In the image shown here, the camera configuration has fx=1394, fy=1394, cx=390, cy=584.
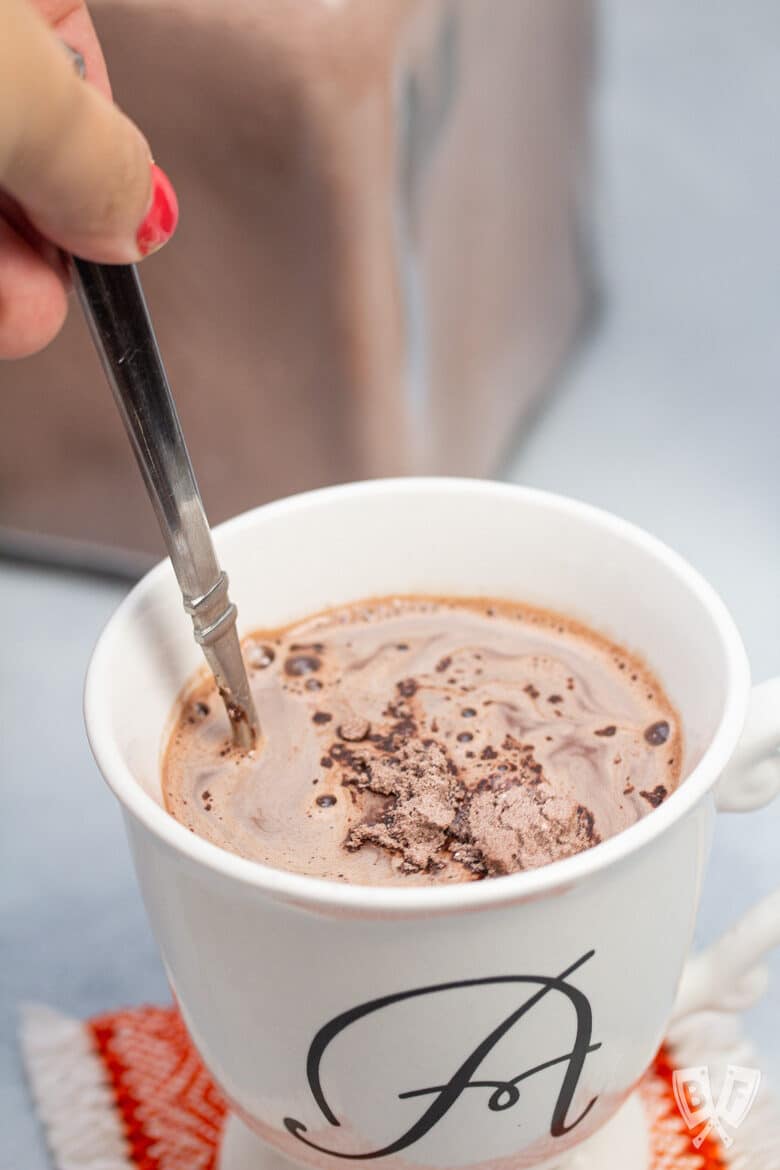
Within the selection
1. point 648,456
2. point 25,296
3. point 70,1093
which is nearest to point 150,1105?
point 70,1093

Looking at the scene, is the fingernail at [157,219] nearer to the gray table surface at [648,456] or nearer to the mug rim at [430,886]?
the mug rim at [430,886]

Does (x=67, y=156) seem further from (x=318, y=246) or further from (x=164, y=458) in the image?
(x=318, y=246)

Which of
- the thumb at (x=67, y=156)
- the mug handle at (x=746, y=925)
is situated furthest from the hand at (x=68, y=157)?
the mug handle at (x=746, y=925)

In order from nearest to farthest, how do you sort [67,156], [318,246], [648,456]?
1. [67,156]
2. [318,246]
3. [648,456]

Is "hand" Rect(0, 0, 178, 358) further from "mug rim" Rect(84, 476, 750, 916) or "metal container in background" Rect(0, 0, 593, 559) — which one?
"metal container in background" Rect(0, 0, 593, 559)

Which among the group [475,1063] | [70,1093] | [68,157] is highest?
[68,157]

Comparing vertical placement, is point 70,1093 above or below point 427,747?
below

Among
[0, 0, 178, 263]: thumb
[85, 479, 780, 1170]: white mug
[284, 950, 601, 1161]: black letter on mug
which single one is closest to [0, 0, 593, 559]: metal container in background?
[85, 479, 780, 1170]: white mug
